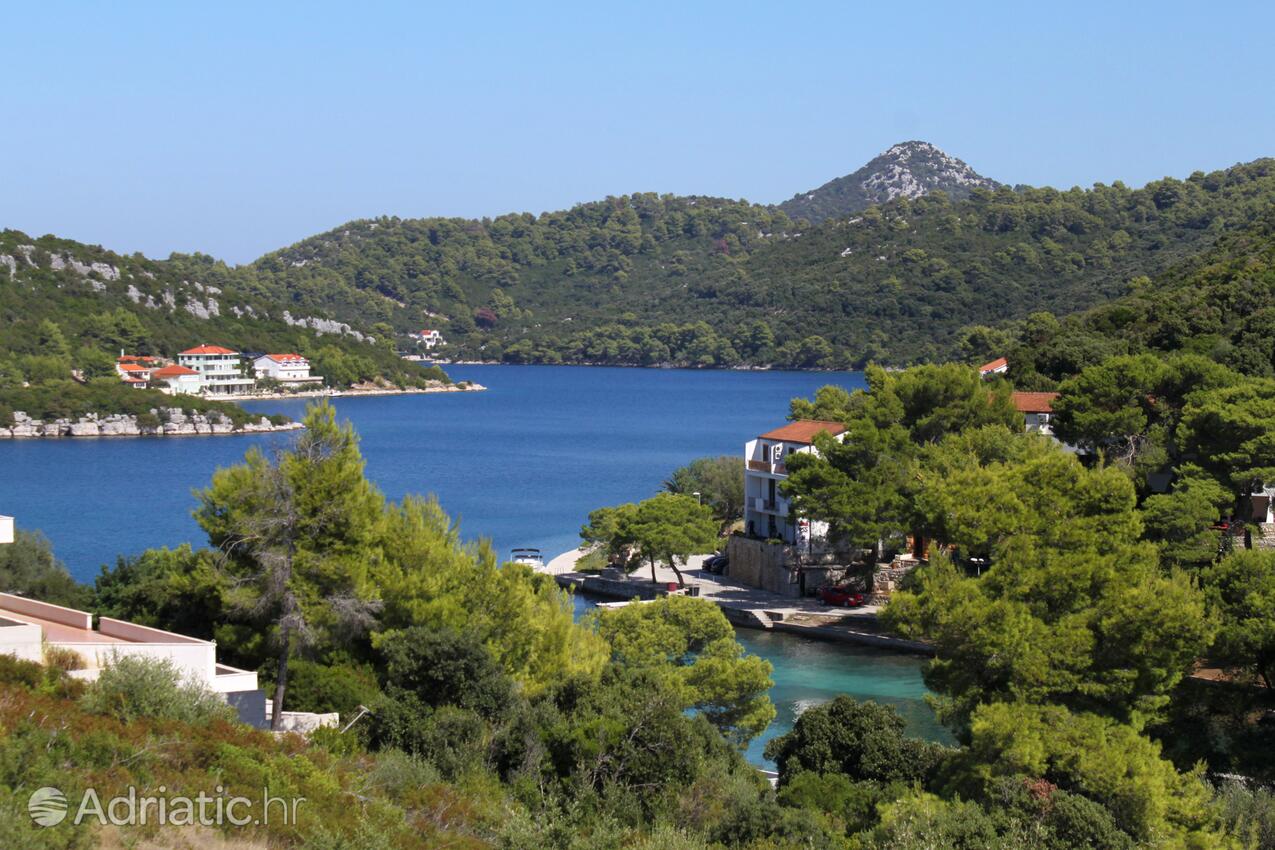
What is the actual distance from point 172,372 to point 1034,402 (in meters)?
64.8

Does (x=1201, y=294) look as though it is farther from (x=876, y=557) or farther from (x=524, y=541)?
(x=524, y=541)

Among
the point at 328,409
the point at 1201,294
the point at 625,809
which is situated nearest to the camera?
the point at 625,809

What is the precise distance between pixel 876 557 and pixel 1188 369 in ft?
24.7

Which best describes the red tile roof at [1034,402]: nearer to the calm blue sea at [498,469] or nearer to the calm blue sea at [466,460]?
the calm blue sea at [498,469]

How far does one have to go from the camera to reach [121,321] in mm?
93125

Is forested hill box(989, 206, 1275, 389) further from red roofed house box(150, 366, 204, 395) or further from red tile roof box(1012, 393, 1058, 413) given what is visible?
red roofed house box(150, 366, 204, 395)

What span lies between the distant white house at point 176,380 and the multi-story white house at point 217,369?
7.01ft

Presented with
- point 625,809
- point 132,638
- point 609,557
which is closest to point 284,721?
point 132,638

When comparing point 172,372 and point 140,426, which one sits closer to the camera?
A: point 140,426

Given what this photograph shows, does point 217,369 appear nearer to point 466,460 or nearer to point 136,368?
point 136,368

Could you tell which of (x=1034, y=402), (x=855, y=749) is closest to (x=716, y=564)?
(x=1034, y=402)

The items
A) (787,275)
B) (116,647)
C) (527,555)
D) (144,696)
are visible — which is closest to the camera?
(144,696)

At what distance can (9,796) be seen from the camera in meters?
7.95

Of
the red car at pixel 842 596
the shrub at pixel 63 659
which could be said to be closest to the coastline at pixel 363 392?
the red car at pixel 842 596
